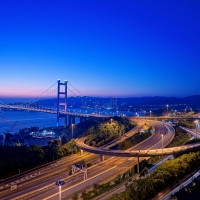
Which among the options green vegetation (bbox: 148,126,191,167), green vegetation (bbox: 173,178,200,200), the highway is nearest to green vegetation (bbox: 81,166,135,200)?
the highway

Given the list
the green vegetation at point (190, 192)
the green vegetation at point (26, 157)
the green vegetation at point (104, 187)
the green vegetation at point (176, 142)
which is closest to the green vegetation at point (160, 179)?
the green vegetation at point (190, 192)

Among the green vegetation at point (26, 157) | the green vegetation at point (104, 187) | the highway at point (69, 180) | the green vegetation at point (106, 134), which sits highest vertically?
the green vegetation at point (106, 134)

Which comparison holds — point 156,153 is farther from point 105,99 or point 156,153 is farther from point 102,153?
point 105,99

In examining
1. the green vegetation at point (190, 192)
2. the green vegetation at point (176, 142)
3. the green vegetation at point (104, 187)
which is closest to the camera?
the green vegetation at point (190, 192)

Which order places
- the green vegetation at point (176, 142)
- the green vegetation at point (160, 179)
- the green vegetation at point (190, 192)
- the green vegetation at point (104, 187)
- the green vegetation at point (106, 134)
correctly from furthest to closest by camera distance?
the green vegetation at point (106, 134) → the green vegetation at point (176, 142) → the green vegetation at point (104, 187) → the green vegetation at point (160, 179) → the green vegetation at point (190, 192)

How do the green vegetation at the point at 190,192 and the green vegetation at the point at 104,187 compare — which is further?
the green vegetation at the point at 104,187

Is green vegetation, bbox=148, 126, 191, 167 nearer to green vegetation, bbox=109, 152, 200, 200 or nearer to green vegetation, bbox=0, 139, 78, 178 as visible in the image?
green vegetation, bbox=109, 152, 200, 200

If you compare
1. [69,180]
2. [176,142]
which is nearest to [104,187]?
[69,180]

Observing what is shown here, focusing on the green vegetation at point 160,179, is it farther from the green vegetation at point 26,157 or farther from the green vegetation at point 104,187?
the green vegetation at point 26,157
